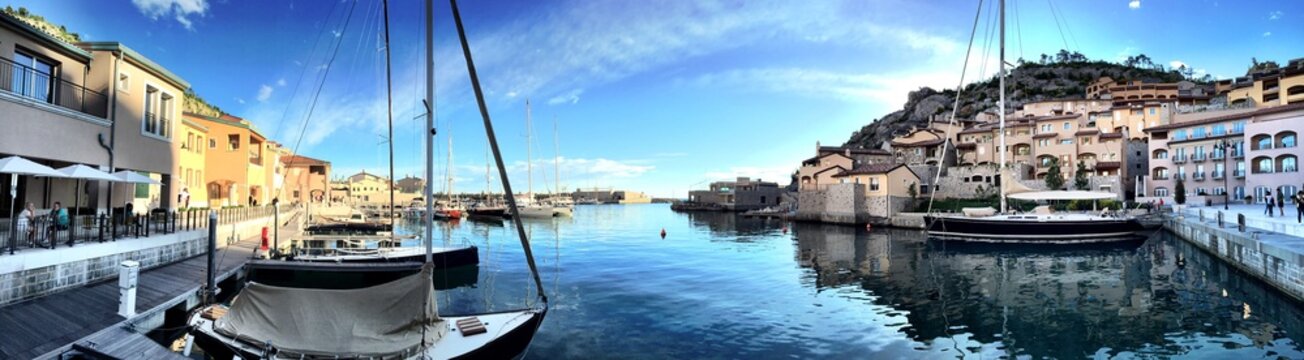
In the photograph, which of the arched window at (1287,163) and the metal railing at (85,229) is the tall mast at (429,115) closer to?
the metal railing at (85,229)

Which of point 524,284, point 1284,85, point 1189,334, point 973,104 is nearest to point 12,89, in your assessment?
point 524,284

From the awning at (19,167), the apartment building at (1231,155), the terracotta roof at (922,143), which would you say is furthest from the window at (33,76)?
the terracotta roof at (922,143)

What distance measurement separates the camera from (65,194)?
66.4 feet

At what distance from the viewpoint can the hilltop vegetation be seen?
395 ft

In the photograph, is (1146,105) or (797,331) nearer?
(797,331)

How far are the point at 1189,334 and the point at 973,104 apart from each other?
4916 inches

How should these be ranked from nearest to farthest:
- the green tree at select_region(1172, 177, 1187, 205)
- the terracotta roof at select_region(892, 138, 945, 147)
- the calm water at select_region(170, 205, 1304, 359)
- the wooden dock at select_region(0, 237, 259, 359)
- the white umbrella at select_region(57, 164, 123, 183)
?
the wooden dock at select_region(0, 237, 259, 359) → the calm water at select_region(170, 205, 1304, 359) → the white umbrella at select_region(57, 164, 123, 183) → the green tree at select_region(1172, 177, 1187, 205) → the terracotta roof at select_region(892, 138, 945, 147)

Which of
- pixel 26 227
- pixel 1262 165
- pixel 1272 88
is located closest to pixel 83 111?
pixel 26 227

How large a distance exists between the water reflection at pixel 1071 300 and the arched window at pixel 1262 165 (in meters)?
24.4

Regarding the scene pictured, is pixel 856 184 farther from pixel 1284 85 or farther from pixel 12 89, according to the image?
pixel 12 89

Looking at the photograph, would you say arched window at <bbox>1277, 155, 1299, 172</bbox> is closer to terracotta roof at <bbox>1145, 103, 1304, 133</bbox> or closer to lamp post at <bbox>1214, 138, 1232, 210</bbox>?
lamp post at <bbox>1214, 138, 1232, 210</bbox>

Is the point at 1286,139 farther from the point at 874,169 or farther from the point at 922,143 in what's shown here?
the point at 922,143

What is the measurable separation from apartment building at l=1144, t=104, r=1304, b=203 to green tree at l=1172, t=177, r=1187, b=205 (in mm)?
520

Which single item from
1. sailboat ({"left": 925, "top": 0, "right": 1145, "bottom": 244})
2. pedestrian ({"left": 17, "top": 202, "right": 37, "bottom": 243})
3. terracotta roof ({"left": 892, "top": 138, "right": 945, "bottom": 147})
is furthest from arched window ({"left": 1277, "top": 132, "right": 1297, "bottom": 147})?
pedestrian ({"left": 17, "top": 202, "right": 37, "bottom": 243})
